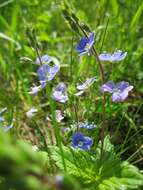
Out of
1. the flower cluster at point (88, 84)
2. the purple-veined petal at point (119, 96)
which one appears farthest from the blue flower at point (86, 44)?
the purple-veined petal at point (119, 96)

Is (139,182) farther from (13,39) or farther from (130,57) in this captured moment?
(13,39)

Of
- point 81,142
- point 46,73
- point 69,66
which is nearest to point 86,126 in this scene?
point 81,142

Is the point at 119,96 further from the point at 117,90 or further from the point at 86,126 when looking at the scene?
the point at 86,126

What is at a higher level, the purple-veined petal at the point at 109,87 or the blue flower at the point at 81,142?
the purple-veined petal at the point at 109,87

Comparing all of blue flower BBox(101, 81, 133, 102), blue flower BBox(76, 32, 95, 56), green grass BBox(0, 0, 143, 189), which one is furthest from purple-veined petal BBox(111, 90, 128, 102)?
green grass BBox(0, 0, 143, 189)

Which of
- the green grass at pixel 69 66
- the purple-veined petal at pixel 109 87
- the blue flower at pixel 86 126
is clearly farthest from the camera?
the green grass at pixel 69 66

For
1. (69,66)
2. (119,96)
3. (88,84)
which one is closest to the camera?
(119,96)

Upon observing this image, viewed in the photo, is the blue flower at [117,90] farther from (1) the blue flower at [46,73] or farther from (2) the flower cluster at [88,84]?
(1) the blue flower at [46,73]
